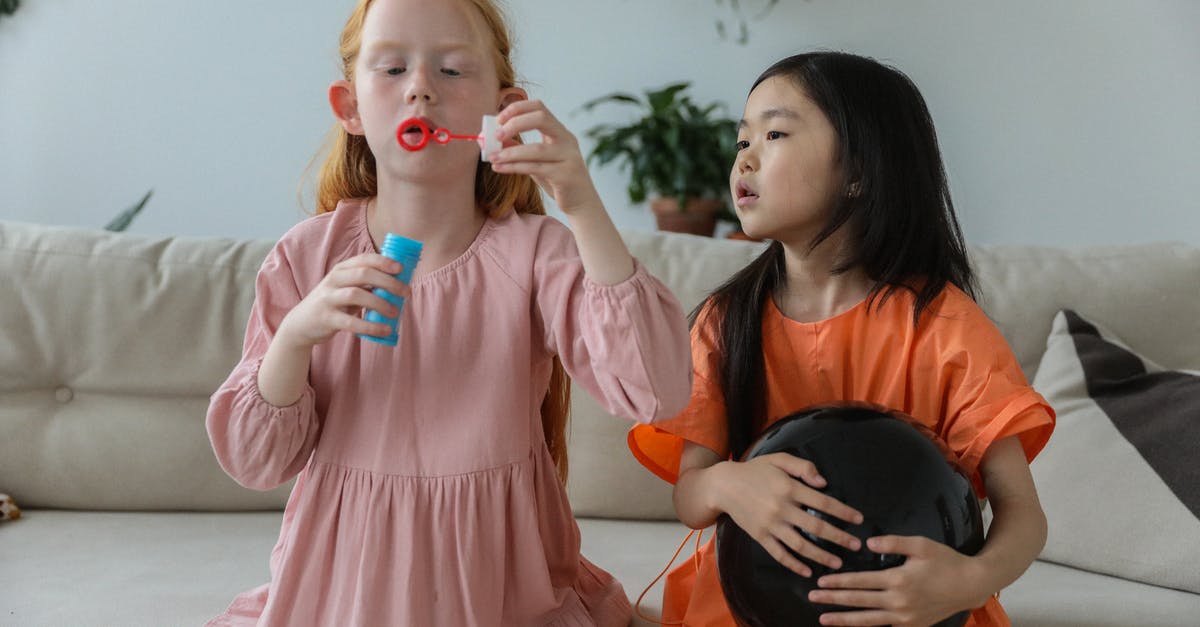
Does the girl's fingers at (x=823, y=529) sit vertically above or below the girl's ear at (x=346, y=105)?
below

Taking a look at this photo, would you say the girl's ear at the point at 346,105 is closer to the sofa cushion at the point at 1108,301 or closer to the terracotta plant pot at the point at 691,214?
the sofa cushion at the point at 1108,301

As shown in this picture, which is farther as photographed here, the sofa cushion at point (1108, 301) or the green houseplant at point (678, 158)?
the green houseplant at point (678, 158)

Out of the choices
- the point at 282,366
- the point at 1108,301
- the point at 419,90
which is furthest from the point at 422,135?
the point at 1108,301

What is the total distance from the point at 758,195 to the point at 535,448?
40 cm

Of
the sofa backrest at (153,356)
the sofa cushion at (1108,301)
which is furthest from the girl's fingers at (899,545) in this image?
the sofa cushion at (1108,301)

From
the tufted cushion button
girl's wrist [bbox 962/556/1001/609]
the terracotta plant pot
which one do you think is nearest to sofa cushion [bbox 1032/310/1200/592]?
girl's wrist [bbox 962/556/1001/609]

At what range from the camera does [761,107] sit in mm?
1287

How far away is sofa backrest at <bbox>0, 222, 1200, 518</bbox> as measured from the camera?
5.99ft

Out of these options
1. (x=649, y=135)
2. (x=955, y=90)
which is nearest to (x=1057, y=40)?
(x=955, y=90)

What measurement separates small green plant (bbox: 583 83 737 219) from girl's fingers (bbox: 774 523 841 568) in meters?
1.96

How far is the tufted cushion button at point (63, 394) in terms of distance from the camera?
1.86 m

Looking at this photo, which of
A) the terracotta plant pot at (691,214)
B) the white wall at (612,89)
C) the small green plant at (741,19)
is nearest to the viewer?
the terracotta plant pot at (691,214)

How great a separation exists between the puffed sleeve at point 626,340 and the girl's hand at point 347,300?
187mm

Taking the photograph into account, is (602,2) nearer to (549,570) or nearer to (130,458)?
(130,458)
